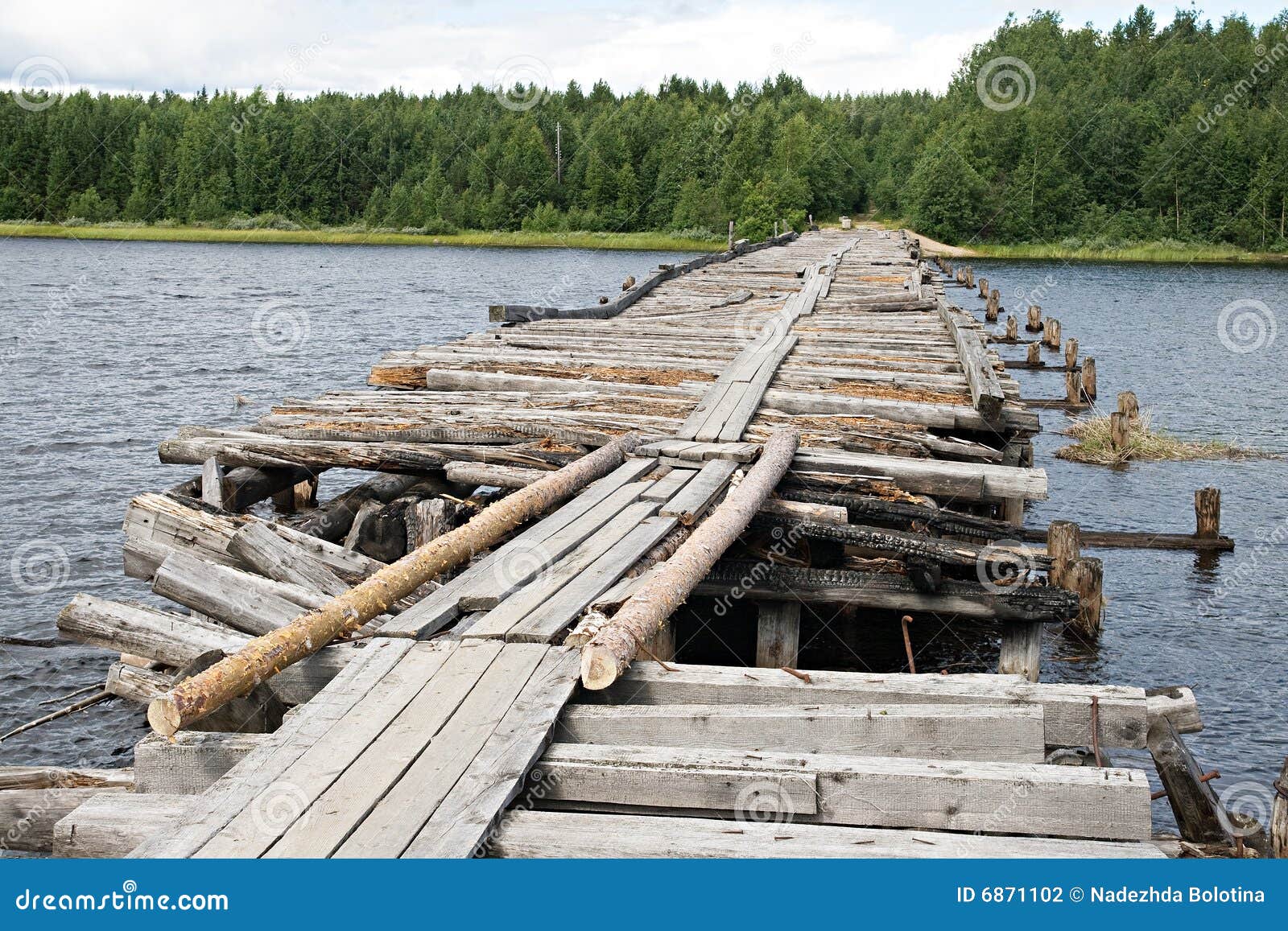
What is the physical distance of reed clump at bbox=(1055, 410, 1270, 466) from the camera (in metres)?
20.7

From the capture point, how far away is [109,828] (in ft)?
14.8

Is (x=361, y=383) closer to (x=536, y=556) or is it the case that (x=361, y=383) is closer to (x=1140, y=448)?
(x=1140, y=448)

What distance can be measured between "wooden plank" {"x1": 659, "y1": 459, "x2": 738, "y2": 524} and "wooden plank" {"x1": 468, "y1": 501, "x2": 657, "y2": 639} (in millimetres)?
159

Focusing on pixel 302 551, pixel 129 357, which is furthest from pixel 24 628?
pixel 129 357

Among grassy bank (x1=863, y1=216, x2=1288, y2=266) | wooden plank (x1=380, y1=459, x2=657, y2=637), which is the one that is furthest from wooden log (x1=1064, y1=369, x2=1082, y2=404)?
grassy bank (x1=863, y1=216, x2=1288, y2=266)

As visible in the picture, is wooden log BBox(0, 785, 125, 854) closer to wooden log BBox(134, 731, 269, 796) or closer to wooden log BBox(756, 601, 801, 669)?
wooden log BBox(134, 731, 269, 796)

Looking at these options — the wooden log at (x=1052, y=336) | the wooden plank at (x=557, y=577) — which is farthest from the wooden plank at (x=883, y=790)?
the wooden log at (x=1052, y=336)

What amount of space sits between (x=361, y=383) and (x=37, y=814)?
23.6 m

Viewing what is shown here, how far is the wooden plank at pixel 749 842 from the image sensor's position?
163 inches

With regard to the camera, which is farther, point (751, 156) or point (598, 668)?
point (751, 156)

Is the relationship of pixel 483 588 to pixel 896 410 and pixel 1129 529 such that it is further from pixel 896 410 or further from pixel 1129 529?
pixel 1129 529

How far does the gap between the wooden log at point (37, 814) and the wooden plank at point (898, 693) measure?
228 centimetres

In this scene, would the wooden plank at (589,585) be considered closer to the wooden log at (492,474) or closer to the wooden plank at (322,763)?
the wooden plank at (322,763)

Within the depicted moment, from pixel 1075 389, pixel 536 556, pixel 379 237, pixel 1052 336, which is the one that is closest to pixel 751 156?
pixel 379 237
